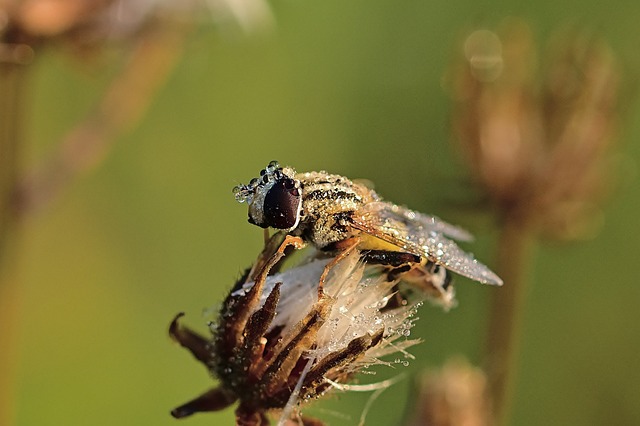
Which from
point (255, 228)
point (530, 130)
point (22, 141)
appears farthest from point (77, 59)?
point (255, 228)

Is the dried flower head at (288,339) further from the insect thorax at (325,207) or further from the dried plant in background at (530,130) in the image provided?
the dried plant in background at (530,130)

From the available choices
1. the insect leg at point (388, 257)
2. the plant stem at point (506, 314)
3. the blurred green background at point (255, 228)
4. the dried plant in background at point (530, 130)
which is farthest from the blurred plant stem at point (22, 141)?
the plant stem at point (506, 314)

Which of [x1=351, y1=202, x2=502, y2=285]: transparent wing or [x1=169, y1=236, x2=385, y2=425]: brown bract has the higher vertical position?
[x1=351, y1=202, x2=502, y2=285]: transparent wing

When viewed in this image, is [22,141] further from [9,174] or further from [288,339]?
[288,339]

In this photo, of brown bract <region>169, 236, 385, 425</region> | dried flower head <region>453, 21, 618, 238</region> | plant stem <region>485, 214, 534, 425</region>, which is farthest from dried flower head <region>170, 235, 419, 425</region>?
dried flower head <region>453, 21, 618, 238</region>

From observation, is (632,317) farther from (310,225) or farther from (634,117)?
(310,225)

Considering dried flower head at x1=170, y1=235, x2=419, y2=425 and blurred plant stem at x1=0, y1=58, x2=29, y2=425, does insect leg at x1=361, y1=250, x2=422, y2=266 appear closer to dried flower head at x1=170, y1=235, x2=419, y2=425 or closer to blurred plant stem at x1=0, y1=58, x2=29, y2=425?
dried flower head at x1=170, y1=235, x2=419, y2=425
